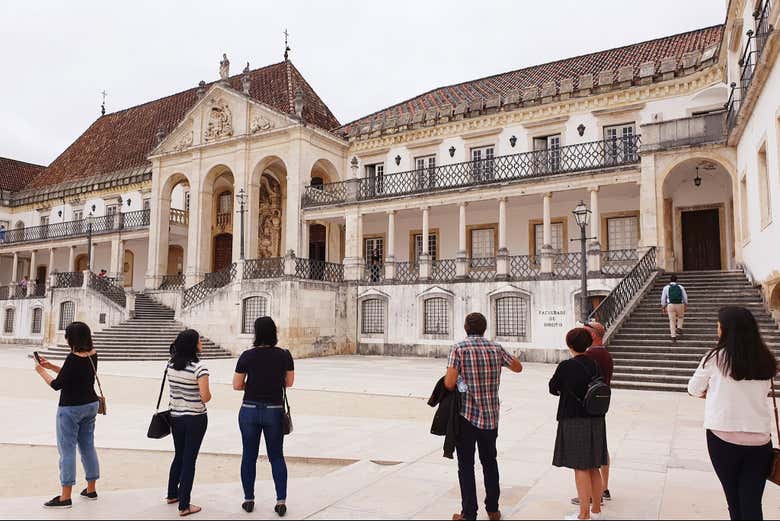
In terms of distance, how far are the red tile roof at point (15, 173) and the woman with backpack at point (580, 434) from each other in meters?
46.8

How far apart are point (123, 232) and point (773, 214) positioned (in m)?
30.0

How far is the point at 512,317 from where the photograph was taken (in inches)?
816

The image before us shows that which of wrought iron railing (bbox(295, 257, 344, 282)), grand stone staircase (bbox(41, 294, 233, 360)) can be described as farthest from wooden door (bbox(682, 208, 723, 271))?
grand stone staircase (bbox(41, 294, 233, 360))

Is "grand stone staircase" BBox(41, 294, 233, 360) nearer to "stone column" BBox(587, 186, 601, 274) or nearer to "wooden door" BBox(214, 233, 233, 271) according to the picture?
"wooden door" BBox(214, 233, 233, 271)

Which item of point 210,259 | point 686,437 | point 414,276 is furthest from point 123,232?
point 686,437

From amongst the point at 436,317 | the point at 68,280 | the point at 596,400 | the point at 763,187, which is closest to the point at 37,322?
the point at 68,280

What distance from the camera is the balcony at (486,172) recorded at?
2050 cm

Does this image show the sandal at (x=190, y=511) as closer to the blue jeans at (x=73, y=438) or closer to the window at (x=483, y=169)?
the blue jeans at (x=73, y=438)

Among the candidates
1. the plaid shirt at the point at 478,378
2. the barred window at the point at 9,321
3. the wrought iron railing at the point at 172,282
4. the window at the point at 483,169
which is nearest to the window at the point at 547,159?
the window at the point at 483,169

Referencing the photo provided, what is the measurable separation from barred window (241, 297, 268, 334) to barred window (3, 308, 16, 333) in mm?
18996

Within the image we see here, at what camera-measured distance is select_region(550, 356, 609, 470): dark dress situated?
13.9ft

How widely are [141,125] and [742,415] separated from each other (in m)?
40.2

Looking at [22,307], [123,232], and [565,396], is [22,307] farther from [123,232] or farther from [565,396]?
[565,396]

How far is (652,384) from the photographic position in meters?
12.2
